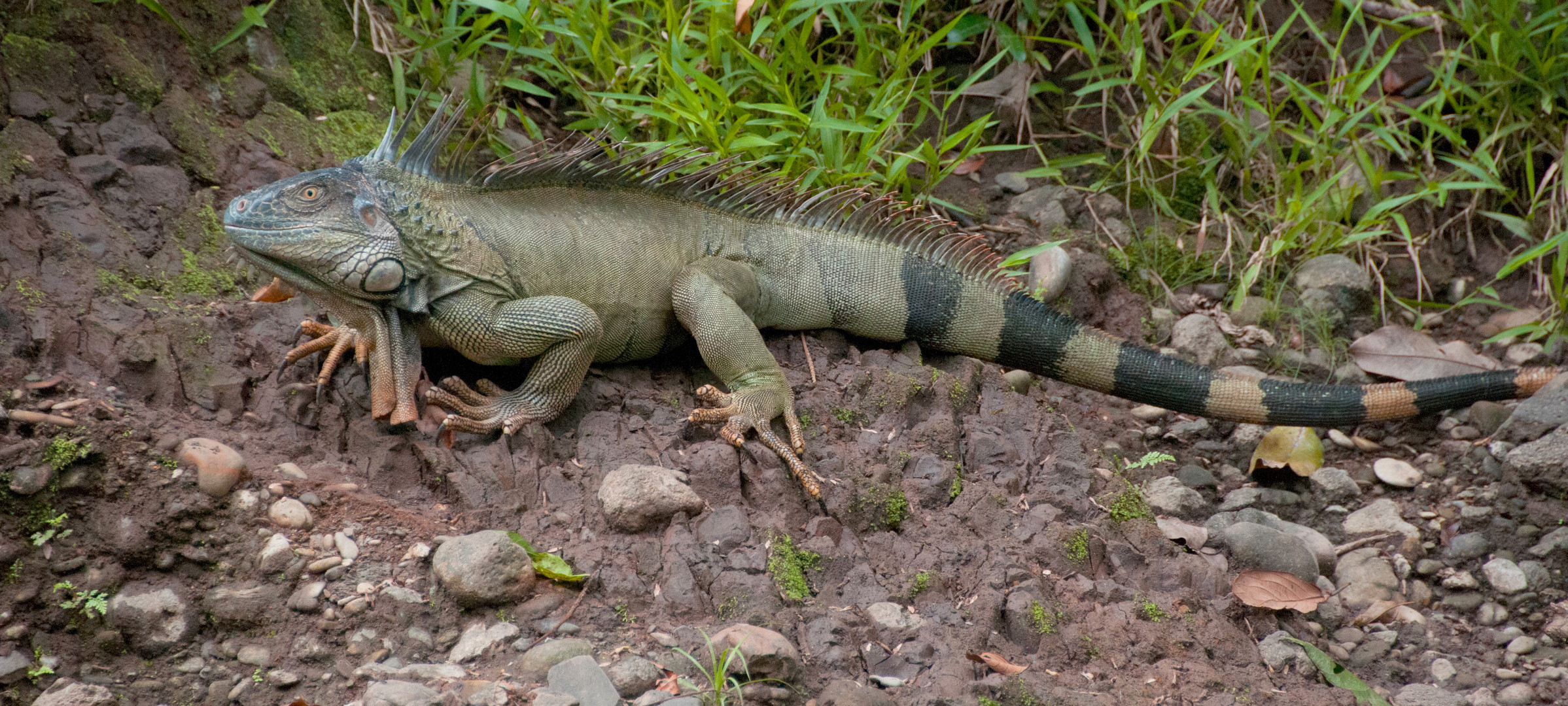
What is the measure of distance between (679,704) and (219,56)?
3258 millimetres

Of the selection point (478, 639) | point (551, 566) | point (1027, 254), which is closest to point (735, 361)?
point (551, 566)

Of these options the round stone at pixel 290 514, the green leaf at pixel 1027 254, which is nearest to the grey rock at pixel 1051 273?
the green leaf at pixel 1027 254

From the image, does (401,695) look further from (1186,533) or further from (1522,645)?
(1522,645)

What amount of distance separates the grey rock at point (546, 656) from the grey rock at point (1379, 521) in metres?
2.89

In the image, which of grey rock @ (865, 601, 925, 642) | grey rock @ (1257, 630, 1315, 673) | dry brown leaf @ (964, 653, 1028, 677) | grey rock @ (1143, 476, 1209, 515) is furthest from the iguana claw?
grey rock @ (1257, 630, 1315, 673)

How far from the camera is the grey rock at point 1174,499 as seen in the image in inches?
153

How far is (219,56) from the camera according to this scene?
4160 mm

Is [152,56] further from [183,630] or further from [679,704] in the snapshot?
[679,704]

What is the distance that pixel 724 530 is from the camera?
9.89 feet

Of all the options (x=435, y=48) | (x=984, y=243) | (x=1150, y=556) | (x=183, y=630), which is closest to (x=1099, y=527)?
(x=1150, y=556)

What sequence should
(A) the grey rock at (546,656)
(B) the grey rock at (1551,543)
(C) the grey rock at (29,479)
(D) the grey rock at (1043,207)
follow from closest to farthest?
(A) the grey rock at (546,656) → (C) the grey rock at (29,479) → (B) the grey rock at (1551,543) → (D) the grey rock at (1043,207)

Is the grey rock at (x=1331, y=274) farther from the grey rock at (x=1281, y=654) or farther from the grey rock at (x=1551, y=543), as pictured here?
the grey rock at (x=1281, y=654)

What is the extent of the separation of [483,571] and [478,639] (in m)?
0.16

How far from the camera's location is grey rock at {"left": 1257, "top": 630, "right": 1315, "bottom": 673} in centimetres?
307
